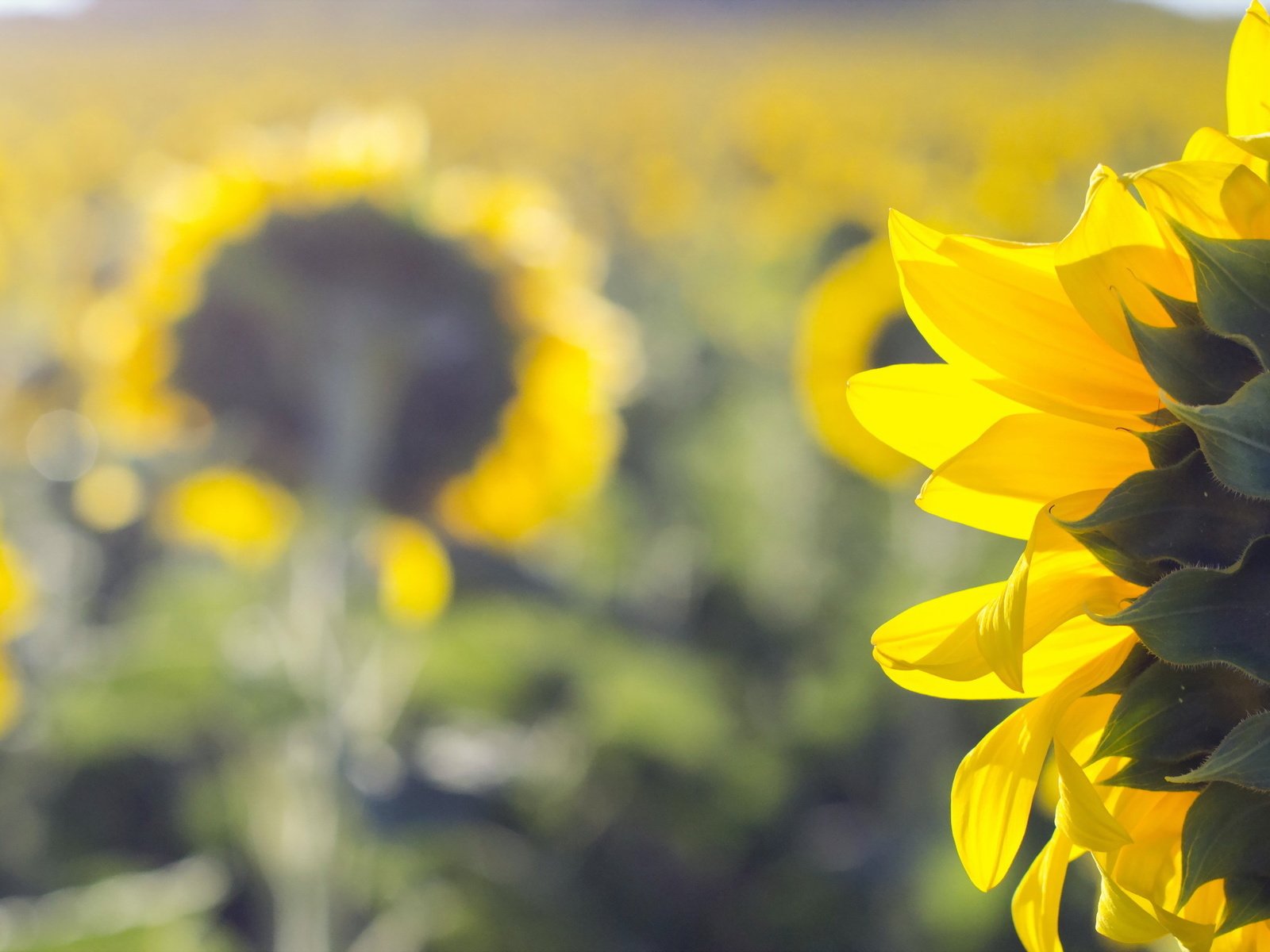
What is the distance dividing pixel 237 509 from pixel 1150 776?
1645mm

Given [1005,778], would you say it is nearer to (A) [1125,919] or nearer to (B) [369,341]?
(A) [1125,919]

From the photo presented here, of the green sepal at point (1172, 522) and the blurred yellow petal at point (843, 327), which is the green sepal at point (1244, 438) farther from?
the blurred yellow petal at point (843, 327)

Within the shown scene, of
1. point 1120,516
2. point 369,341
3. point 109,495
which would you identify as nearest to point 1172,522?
point 1120,516

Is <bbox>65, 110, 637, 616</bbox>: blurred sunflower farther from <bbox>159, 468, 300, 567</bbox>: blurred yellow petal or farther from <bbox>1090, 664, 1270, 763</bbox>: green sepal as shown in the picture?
<bbox>1090, 664, 1270, 763</bbox>: green sepal

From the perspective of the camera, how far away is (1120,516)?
0.46 metres

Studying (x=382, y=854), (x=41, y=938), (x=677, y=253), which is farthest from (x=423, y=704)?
(x=677, y=253)

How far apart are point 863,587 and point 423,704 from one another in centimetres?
112

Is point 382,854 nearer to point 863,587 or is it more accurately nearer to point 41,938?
point 41,938

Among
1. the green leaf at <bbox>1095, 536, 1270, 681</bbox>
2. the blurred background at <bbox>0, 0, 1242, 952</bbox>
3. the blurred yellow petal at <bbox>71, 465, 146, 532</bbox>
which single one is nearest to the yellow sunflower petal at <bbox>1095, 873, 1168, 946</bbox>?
the green leaf at <bbox>1095, 536, 1270, 681</bbox>

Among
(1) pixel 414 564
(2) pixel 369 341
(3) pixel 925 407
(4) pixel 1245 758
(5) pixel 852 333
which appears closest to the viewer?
(4) pixel 1245 758

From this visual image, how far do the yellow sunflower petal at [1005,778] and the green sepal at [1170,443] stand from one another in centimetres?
8

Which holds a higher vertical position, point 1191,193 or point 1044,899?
point 1191,193

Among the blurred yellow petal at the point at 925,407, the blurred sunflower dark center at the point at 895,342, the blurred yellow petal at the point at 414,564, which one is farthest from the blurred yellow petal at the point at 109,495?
the blurred yellow petal at the point at 925,407

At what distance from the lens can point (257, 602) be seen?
9.81ft
